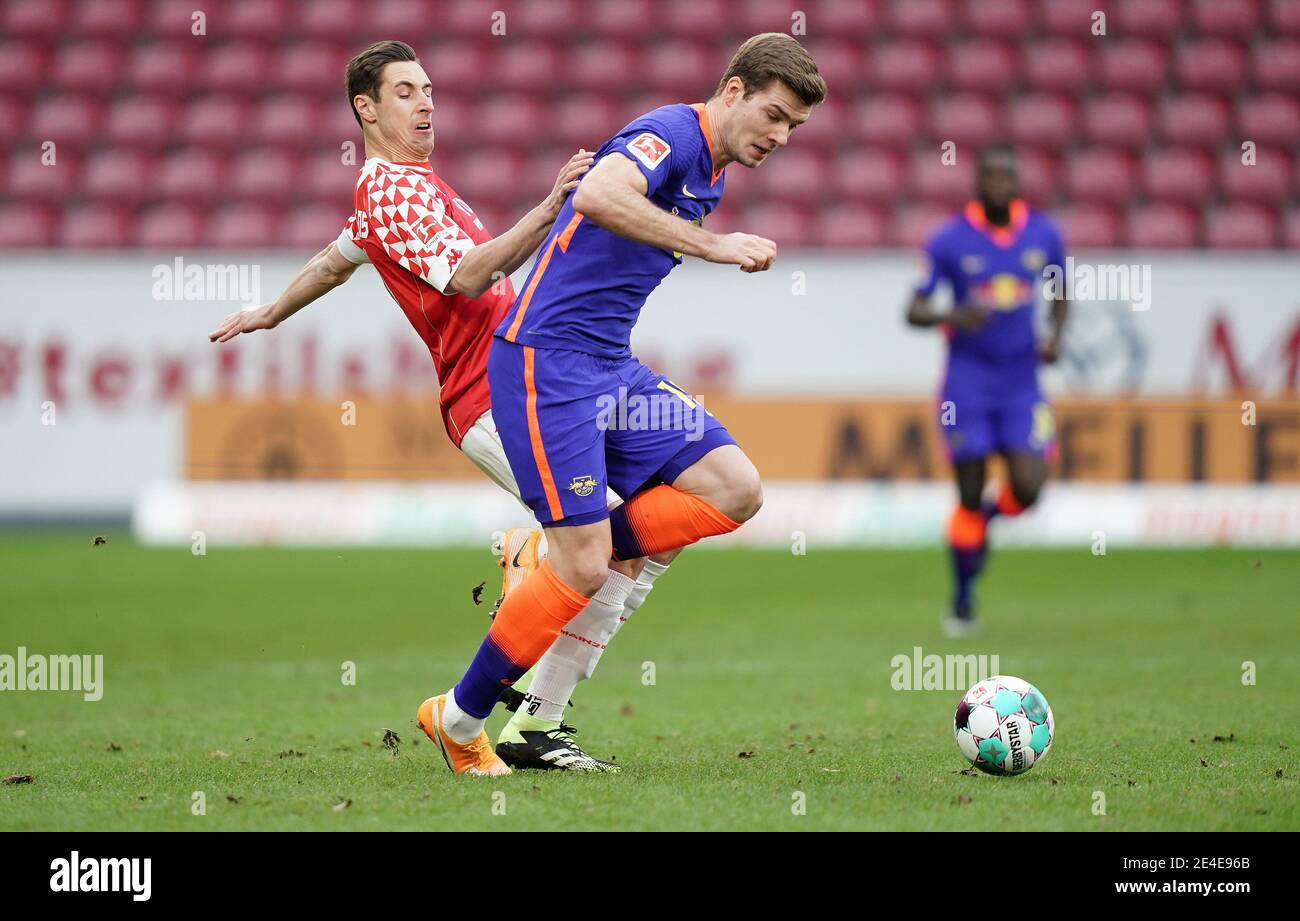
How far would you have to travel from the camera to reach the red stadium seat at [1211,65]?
1650 centimetres

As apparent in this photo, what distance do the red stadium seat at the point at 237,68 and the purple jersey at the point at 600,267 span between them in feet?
43.4

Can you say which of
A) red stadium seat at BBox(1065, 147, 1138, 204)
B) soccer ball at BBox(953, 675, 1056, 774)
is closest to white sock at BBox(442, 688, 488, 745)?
soccer ball at BBox(953, 675, 1056, 774)

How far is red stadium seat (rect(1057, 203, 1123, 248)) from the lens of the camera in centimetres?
1535

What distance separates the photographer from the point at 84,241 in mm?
15586

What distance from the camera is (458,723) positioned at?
457 centimetres

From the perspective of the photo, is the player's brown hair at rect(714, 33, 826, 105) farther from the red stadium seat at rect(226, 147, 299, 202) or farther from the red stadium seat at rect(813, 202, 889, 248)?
the red stadium seat at rect(226, 147, 299, 202)

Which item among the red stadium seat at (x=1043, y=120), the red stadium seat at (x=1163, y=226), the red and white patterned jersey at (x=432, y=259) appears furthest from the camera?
the red stadium seat at (x=1043, y=120)

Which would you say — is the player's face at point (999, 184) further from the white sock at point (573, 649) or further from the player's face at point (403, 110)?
the white sock at point (573, 649)

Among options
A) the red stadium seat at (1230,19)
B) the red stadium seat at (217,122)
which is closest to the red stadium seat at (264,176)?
the red stadium seat at (217,122)

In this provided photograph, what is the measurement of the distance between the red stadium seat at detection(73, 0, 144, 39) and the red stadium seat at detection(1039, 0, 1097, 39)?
9.64 m

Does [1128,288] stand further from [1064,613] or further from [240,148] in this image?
[240,148]

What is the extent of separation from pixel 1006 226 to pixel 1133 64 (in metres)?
8.16

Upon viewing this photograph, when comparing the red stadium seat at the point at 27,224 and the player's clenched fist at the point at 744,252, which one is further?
the red stadium seat at the point at 27,224
